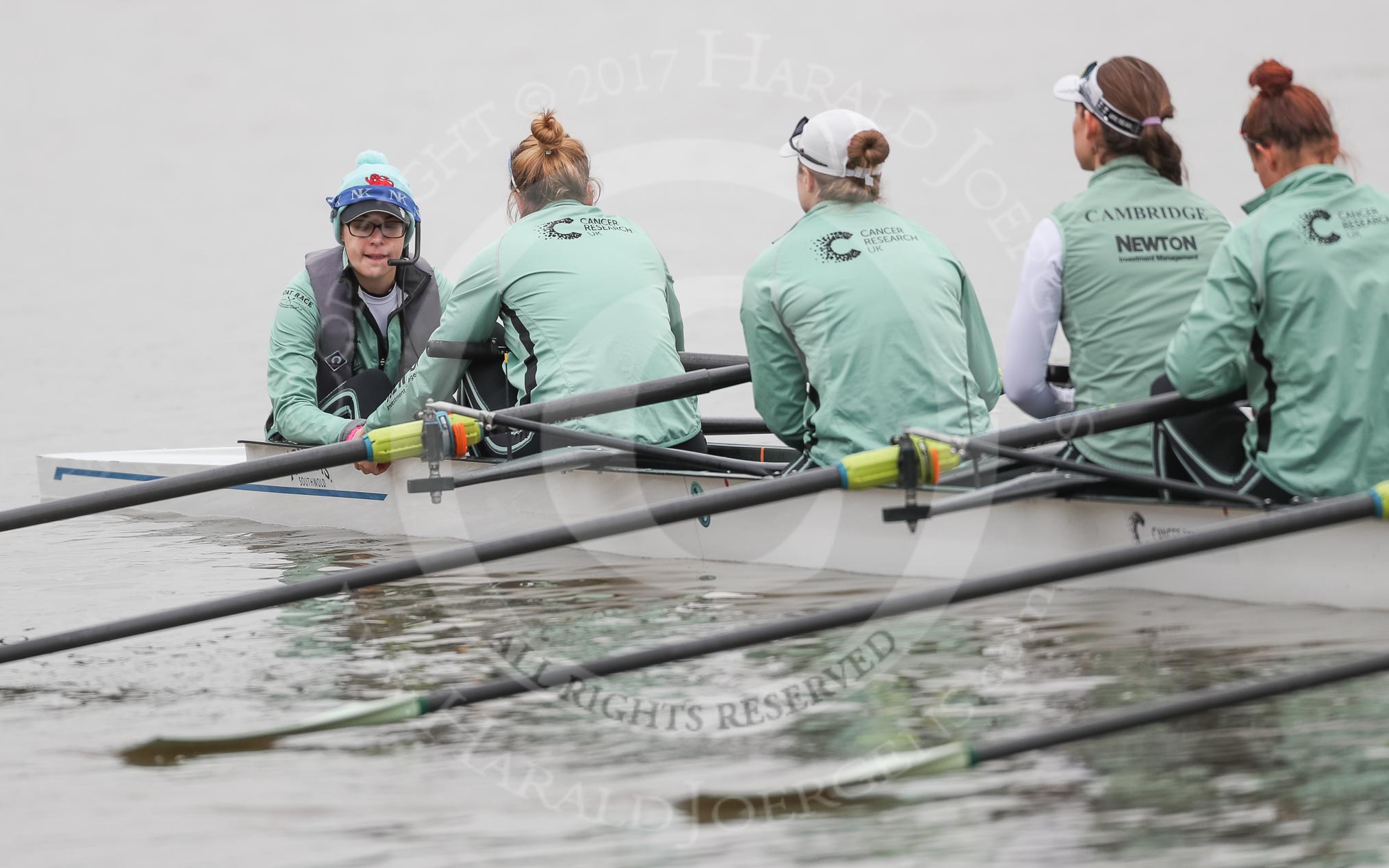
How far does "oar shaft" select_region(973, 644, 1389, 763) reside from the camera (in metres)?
3.51

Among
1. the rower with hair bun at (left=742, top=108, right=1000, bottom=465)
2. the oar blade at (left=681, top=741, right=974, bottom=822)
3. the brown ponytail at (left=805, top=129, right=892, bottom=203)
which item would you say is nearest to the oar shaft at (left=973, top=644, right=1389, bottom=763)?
the oar blade at (left=681, top=741, right=974, bottom=822)

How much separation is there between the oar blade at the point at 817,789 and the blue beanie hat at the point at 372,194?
3.37m

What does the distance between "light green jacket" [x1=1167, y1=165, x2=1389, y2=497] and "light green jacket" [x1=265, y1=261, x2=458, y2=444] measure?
10.6 feet

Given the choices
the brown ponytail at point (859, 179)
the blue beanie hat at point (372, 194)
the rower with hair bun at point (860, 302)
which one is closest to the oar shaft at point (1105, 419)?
the rower with hair bun at point (860, 302)

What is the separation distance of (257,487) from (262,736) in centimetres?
317

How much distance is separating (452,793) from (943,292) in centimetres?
212

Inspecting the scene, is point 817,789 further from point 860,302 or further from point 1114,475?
point 860,302

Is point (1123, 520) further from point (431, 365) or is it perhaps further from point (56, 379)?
point (56, 379)

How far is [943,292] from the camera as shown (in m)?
5.02

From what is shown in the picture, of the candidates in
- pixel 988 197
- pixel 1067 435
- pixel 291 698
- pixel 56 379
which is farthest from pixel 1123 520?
pixel 988 197

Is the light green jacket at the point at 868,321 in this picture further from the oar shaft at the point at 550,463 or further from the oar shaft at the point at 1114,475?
the oar shaft at the point at 550,463

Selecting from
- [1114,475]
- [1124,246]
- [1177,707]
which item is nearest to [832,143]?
[1124,246]

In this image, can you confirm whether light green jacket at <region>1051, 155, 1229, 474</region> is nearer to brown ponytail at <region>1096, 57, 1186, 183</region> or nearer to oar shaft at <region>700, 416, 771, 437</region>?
brown ponytail at <region>1096, 57, 1186, 183</region>

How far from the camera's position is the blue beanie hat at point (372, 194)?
634 cm
